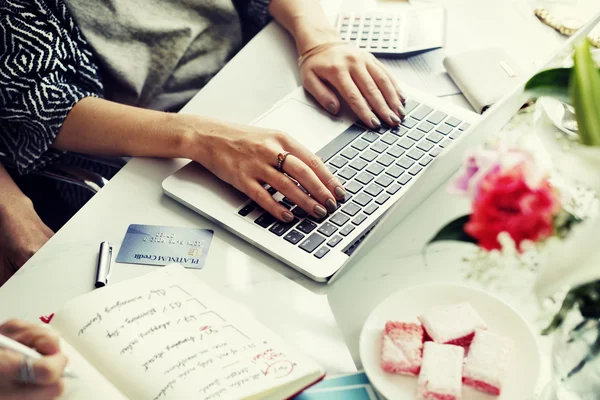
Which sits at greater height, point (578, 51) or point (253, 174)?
point (578, 51)

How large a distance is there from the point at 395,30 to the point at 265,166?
445 millimetres

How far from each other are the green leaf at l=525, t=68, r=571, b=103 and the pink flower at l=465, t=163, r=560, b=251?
0.13 meters

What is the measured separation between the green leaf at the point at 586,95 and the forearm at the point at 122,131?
0.56 meters

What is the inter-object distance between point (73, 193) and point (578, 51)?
0.91m

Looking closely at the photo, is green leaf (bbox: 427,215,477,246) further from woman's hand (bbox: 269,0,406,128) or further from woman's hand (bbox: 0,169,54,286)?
woman's hand (bbox: 0,169,54,286)

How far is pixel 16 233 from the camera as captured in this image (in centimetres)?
92

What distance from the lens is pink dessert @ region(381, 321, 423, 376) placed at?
1.90 ft

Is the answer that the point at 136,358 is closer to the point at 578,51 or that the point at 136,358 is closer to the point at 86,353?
the point at 86,353

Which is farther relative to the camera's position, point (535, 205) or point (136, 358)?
point (136, 358)

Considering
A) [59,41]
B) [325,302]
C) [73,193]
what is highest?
[59,41]

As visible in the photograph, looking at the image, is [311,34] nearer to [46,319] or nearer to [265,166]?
[265,166]

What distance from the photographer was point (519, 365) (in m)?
0.58

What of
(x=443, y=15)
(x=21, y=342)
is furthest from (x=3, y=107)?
(x=443, y=15)

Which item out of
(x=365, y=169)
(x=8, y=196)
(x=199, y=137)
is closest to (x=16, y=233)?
(x=8, y=196)
